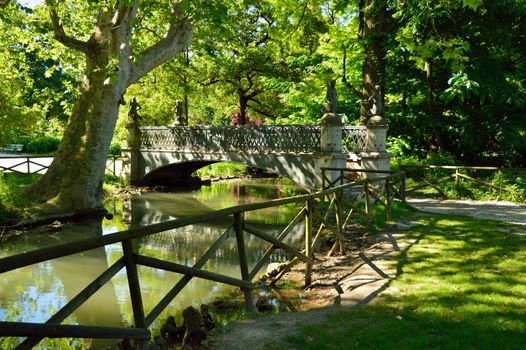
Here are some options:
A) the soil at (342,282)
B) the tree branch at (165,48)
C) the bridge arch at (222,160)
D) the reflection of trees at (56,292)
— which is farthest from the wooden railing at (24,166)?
the soil at (342,282)

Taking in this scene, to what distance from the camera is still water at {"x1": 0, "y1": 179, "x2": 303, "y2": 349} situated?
7438 mm

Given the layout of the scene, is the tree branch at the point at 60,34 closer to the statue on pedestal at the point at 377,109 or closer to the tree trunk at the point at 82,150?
the tree trunk at the point at 82,150

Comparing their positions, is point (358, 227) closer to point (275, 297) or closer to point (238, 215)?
point (275, 297)

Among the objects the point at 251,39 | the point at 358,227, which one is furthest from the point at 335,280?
the point at 251,39

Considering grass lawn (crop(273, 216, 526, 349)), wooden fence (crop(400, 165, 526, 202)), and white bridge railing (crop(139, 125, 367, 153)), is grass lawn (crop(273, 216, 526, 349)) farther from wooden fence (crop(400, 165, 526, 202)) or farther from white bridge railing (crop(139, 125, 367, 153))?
white bridge railing (crop(139, 125, 367, 153))

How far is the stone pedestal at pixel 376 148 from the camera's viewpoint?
16188 millimetres

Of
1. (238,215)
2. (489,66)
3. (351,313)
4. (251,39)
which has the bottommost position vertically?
(351,313)

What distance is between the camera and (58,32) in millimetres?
14125

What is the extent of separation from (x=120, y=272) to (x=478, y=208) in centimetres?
1030

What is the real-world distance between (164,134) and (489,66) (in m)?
15.6

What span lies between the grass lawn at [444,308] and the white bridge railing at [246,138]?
30.4 feet

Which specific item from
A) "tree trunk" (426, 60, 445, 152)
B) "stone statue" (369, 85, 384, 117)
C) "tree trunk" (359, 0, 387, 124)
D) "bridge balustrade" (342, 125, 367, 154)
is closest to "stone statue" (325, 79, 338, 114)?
"bridge balustrade" (342, 125, 367, 154)

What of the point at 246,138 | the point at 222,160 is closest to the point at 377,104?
the point at 246,138

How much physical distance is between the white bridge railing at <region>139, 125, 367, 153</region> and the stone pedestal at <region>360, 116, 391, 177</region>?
1.92ft
